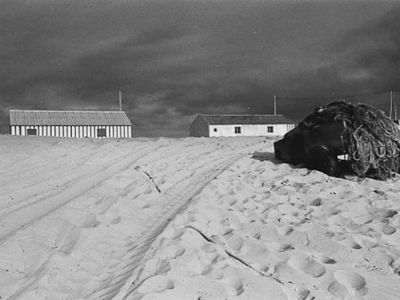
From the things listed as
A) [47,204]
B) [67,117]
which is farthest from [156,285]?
[67,117]

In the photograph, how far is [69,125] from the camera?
28.8 m

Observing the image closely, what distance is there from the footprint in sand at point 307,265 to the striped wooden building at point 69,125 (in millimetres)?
25481

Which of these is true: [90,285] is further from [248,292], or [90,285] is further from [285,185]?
[285,185]

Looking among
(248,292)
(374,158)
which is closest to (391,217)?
(374,158)

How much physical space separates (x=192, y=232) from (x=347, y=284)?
62.3 inches

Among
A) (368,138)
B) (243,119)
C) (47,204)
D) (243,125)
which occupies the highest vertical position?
(243,119)

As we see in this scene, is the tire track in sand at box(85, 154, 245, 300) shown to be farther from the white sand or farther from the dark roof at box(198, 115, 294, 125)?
the dark roof at box(198, 115, 294, 125)

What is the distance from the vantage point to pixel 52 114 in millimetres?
29625

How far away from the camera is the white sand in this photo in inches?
120

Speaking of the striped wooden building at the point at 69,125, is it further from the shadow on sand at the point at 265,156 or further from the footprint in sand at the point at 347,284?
the footprint in sand at the point at 347,284

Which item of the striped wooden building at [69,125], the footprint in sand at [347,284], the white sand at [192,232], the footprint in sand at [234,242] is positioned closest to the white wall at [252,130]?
the striped wooden building at [69,125]

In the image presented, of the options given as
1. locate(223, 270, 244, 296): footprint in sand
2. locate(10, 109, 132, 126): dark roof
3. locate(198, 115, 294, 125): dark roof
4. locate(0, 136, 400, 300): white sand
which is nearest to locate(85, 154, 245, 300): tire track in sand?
locate(0, 136, 400, 300): white sand

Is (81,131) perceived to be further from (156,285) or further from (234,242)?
(156,285)

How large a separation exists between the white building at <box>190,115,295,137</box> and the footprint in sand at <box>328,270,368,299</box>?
33275 mm
